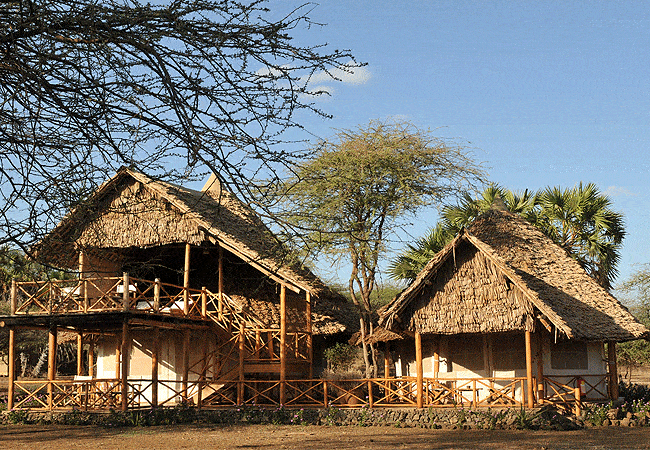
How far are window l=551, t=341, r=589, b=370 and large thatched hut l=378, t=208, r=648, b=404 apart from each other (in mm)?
22

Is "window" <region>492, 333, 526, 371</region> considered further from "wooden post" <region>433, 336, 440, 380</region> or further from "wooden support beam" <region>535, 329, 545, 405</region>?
"wooden post" <region>433, 336, 440, 380</region>

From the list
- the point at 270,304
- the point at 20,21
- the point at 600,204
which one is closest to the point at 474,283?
the point at 270,304

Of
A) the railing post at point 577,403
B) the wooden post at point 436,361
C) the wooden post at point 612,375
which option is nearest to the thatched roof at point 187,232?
the wooden post at point 436,361

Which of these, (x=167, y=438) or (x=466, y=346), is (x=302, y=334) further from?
(x=167, y=438)

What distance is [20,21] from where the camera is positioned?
499 cm

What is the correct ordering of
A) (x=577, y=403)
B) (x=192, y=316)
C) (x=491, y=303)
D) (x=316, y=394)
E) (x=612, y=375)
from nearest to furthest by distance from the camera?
1. (x=577, y=403)
2. (x=491, y=303)
3. (x=612, y=375)
4. (x=192, y=316)
5. (x=316, y=394)

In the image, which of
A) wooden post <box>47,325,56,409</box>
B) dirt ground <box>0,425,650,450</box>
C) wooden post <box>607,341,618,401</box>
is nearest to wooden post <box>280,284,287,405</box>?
dirt ground <box>0,425,650,450</box>

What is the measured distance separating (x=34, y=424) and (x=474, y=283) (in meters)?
9.89

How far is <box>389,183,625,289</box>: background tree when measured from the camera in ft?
70.5

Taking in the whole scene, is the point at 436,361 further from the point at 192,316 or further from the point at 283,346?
the point at 192,316

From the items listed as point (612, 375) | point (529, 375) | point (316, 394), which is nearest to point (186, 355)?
point (316, 394)

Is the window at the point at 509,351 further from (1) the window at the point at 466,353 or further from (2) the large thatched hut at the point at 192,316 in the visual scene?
(2) the large thatched hut at the point at 192,316

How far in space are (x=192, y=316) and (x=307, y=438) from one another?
5839 millimetres

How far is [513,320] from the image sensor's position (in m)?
15.1
